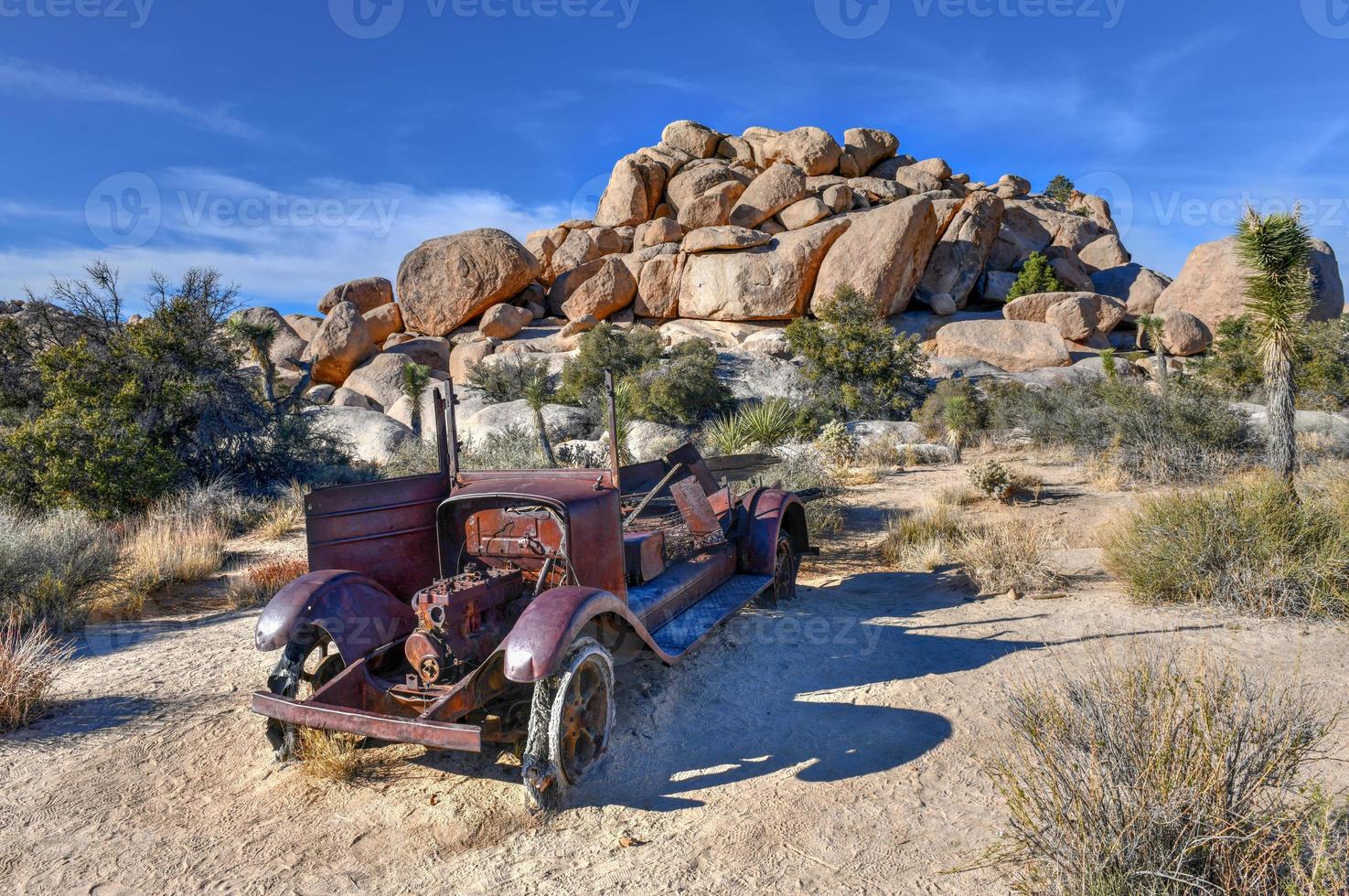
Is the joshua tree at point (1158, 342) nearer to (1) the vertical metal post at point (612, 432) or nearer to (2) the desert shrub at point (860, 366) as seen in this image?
(2) the desert shrub at point (860, 366)

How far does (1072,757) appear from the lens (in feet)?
9.68

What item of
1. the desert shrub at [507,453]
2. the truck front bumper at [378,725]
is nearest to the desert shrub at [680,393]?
the desert shrub at [507,453]

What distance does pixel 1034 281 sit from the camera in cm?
3662

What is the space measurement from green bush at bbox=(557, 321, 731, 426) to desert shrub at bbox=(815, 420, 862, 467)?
554 centimetres

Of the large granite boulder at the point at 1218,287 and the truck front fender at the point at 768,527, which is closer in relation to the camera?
the truck front fender at the point at 768,527

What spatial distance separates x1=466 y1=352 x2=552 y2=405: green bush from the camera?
26906 millimetres

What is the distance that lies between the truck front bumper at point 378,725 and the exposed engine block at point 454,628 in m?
0.48

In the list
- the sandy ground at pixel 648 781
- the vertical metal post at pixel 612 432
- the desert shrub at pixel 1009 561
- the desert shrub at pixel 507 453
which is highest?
the vertical metal post at pixel 612 432

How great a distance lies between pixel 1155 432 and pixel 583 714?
1307 cm

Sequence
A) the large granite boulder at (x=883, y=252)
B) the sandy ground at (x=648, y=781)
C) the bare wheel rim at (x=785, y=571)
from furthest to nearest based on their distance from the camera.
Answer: the large granite boulder at (x=883, y=252)
the bare wheel rim at (x=785, y=571)
the sandy ground at (x=648, y=781)

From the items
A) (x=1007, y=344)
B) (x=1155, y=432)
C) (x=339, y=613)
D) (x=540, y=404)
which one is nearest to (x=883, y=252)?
(x=1007, y=344)

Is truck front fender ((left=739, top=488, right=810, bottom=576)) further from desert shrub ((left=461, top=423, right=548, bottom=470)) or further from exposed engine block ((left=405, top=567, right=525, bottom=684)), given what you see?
desert shrub ((left=461, top=423, right=548, bottom=470))

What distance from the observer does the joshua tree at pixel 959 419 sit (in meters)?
17.8

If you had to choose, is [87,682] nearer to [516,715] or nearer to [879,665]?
[516,715]
